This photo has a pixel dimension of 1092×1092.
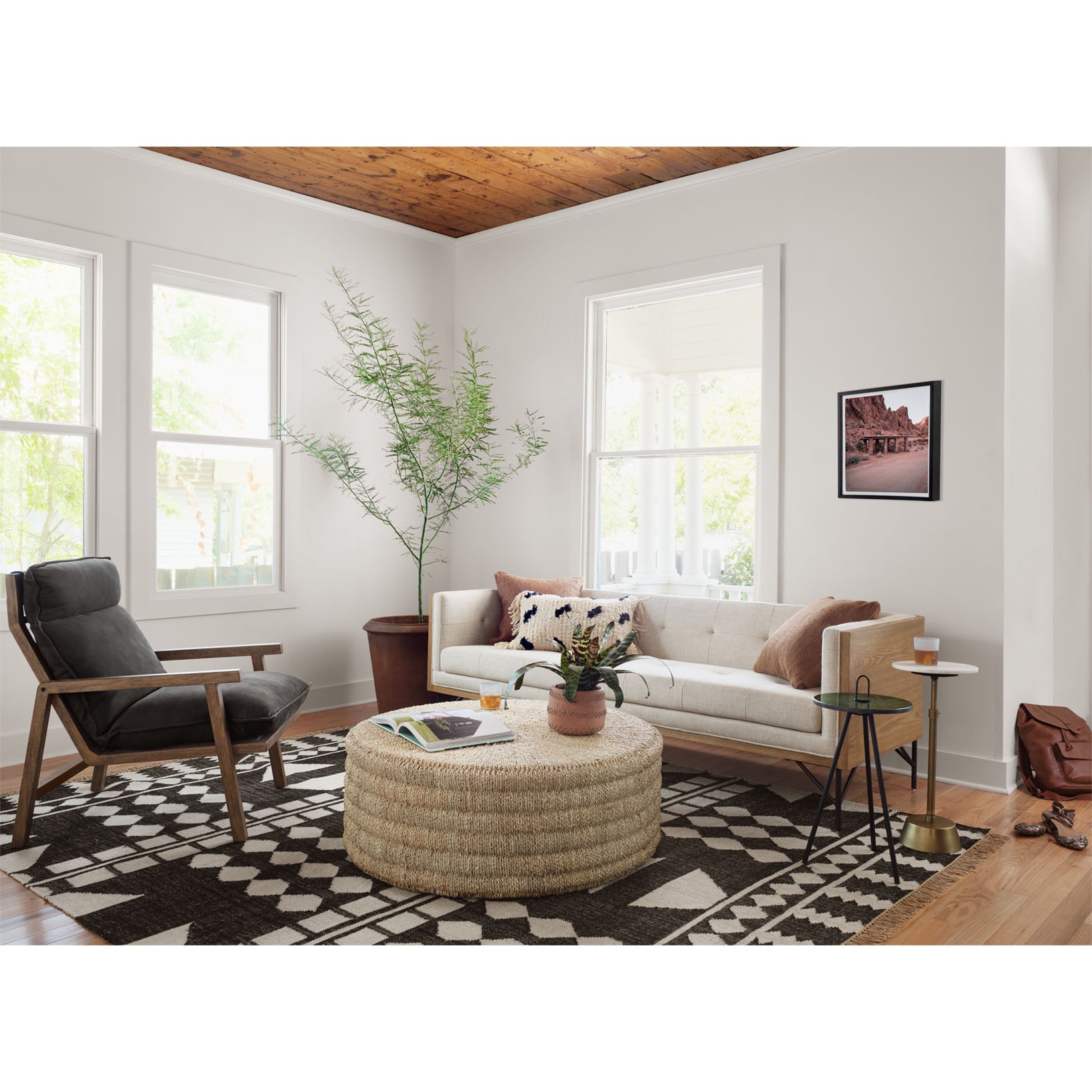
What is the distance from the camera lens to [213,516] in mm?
4812

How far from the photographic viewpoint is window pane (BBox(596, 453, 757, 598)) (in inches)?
183

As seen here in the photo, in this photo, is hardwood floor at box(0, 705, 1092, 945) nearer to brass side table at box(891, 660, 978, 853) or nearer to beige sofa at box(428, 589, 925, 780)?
brass side table at box(891, 660, 978, 853)

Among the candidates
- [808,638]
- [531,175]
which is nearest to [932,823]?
[808,638]

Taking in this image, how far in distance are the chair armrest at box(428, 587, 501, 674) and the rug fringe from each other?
2.58 m

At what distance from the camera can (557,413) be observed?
5391mm

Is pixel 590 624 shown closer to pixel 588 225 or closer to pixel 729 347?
pixel 729 347

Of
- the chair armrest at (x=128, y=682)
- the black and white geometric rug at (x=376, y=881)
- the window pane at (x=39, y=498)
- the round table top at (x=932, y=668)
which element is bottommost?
the black and white geometric rug at (x=376, y=881)

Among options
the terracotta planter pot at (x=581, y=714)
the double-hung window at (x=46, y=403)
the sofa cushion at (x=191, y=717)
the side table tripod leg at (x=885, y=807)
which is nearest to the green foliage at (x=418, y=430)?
the double-hung window at (x=46, y=403)

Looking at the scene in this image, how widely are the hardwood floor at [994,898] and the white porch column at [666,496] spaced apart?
60.7 inches

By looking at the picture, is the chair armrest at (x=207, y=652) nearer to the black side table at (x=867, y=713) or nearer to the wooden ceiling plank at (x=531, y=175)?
the black side table at (x=867, y=713)

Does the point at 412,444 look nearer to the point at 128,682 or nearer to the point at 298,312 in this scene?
the point at 298,312

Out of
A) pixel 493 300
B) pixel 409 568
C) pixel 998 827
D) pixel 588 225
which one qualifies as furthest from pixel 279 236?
pixel 998 827

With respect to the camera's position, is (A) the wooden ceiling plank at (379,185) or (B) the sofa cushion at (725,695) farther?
(A) the wooden ceiling plank at (379,185)

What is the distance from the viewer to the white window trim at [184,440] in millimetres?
4441
